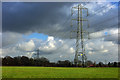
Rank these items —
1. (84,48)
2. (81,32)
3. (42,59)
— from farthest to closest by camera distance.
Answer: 1. (42,59)
2. (81,32)
3. (84,48)

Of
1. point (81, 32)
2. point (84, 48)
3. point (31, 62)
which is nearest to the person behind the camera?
point (84, 48)

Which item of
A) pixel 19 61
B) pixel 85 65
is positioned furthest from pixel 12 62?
pixel 85 65

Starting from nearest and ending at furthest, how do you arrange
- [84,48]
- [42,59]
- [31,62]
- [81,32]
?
[84,48] → [81,32] → [31,62] → [42,59]

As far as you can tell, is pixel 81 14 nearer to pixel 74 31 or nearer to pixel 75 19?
pixel 75 19

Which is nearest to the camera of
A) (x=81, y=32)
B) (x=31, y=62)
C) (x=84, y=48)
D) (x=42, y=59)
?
(x=84, y=48)

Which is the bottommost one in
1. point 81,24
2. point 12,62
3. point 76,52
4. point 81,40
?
point 12,62

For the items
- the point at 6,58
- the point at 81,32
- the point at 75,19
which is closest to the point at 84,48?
the point at 81,32

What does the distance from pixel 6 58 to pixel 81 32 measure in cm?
9408

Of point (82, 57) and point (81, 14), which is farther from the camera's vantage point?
point (81, 14)

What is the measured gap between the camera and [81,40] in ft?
162

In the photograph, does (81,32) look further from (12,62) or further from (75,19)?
(12,62)

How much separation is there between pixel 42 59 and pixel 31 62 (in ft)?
37.3

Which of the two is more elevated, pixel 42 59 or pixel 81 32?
pixel 81 32

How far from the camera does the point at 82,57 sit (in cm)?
4906
